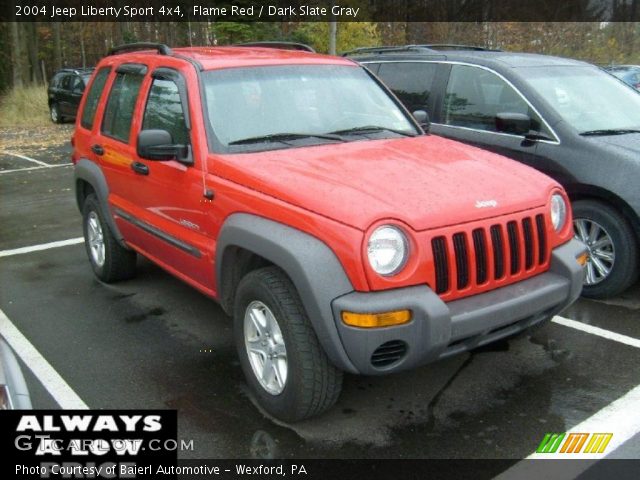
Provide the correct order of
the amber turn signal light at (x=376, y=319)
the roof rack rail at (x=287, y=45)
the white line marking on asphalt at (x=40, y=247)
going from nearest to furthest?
the amber turn signal light at (x=376, y=319) → the roof rack rail at (x=287, y=45) → the white line marking on asphalt at (x=40, y=247)

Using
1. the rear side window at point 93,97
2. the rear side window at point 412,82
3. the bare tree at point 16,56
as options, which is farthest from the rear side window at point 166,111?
the bare tree at point 16,56

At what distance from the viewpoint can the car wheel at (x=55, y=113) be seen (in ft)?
66.9

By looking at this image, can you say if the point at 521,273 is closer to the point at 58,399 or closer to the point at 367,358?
the point at 367,358

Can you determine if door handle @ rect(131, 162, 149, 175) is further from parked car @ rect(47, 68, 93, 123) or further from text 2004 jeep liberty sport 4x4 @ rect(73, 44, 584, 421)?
parked car @ rect(47, 68, 93, 123)

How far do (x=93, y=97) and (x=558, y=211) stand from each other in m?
Answer: 4.08

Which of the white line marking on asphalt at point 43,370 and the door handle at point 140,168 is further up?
the door handle at point 140,168

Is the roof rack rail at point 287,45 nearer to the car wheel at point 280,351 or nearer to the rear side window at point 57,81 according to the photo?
the car wheel at point 280,351

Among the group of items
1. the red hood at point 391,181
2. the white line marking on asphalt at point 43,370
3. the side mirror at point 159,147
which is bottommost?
the white line marking on asphalt at point 43,370

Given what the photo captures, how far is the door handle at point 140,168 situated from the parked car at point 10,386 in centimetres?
212

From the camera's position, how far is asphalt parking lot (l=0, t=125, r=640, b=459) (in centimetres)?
333

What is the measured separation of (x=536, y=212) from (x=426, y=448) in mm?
1359
